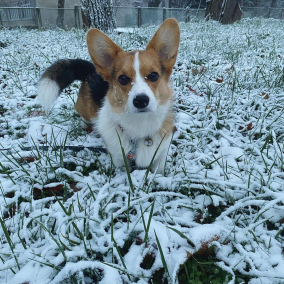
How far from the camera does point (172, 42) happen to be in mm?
1976

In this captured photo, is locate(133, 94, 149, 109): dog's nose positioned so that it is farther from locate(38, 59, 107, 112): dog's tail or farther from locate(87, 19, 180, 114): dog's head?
locate(38, 59, 107, 112): dog's tail

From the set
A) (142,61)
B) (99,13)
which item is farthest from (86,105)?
(99,13)

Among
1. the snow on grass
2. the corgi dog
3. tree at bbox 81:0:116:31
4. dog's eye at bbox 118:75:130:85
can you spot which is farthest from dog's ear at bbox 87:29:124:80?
tree at bbox 81:0:116:31

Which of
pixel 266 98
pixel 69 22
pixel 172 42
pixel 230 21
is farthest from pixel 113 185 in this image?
pixel 69 22

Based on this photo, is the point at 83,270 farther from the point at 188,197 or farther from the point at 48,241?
the point at 188,197

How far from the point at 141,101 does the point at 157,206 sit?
2.35ft

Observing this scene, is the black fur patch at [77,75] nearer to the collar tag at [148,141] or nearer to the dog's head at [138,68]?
the dog's head at [138,68]

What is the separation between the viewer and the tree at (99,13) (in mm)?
6934

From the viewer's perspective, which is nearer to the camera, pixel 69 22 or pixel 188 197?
pixel 188 197

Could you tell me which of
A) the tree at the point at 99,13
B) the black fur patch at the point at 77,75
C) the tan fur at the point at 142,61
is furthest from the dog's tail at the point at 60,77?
the tree at the point at 99,13

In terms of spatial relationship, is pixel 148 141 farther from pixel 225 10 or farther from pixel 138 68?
pixel 225 10

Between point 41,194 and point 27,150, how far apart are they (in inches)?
26.1

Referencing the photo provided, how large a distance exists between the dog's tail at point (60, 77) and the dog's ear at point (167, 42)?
2.47 feet

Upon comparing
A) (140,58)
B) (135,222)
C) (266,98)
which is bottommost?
(135,222)
